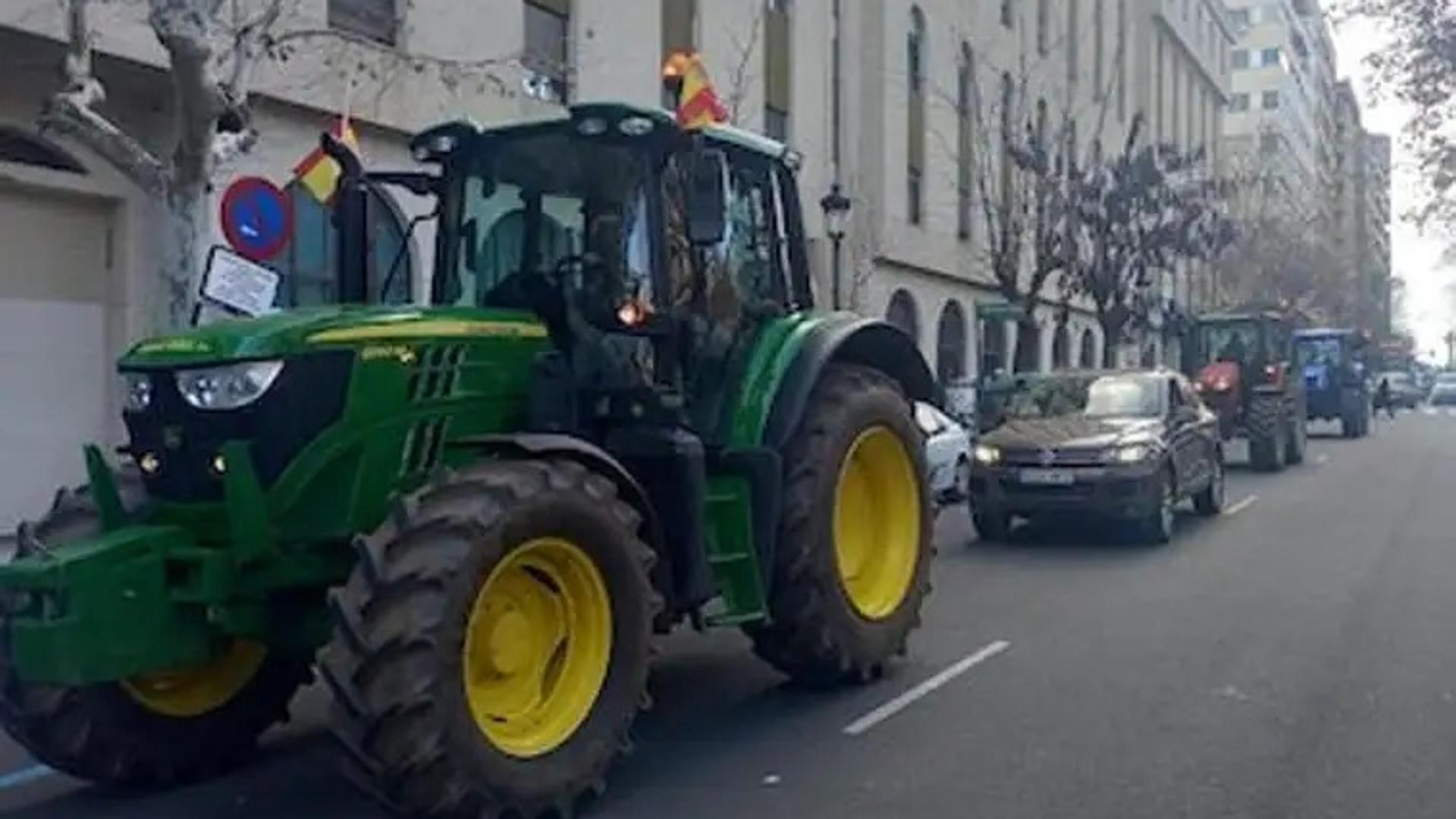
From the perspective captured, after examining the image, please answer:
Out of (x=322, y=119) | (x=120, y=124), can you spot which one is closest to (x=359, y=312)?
(x=120, y=124)

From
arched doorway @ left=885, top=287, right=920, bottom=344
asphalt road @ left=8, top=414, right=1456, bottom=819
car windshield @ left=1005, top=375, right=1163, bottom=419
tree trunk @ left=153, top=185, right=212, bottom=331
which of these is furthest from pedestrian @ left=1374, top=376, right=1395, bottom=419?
tree trunk @ left=153, top=185, right=212, bottom=331

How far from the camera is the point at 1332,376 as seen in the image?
36.8 metres

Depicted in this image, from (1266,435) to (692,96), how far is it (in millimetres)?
20209

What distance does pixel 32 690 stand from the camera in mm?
5738

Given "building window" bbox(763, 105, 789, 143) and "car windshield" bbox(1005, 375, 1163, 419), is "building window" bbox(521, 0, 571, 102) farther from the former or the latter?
"car windshield" bbox(1005, 375, 1163, 419)

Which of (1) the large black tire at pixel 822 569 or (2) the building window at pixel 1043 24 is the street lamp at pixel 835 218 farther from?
(2) the building window at pixel 1043 24

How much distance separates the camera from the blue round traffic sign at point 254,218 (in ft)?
33.9

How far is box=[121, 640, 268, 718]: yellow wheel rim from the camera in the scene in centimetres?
608

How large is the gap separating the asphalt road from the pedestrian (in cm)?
4928

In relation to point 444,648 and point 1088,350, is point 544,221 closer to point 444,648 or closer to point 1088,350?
point 444,648

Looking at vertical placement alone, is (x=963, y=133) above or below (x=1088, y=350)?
above

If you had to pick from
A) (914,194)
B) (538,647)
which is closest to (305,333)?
(538,647)

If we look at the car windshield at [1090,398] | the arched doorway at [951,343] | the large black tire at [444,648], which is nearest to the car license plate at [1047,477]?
the car windshield at [1090,398]

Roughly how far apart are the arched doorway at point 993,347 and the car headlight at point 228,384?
31510 mm
